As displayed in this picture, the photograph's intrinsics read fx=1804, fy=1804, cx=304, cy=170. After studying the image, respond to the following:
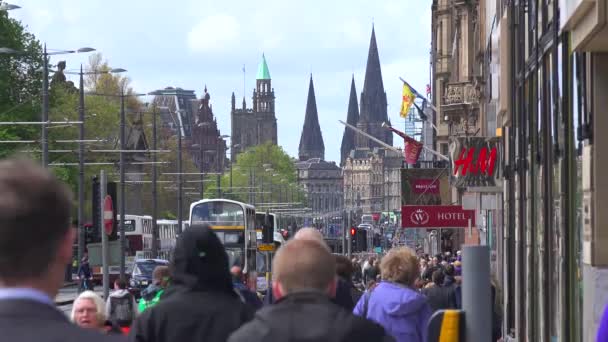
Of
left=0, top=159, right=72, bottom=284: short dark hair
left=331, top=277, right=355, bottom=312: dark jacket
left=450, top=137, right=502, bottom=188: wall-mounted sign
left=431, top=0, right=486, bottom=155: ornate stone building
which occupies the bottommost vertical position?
left=331, top=277, right=355, bottom=312: dark jacket

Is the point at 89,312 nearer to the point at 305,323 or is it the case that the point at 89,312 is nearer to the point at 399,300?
the point at 399,300

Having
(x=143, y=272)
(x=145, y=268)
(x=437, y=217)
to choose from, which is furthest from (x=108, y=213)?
(x=145, y=268)

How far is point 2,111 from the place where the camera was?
3287 inches

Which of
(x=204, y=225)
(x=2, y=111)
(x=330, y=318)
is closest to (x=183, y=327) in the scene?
(x=204, y=225)

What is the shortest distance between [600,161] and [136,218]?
74188 millimetres

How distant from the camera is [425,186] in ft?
211

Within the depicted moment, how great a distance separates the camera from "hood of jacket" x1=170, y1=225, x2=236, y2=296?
26.2 ft

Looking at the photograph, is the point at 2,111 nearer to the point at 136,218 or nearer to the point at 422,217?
the point at 136,218

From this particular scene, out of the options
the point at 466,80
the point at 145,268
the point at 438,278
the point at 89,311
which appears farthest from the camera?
the point at 145,268

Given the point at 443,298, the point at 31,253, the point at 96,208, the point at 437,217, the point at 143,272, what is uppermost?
the point at 31,253

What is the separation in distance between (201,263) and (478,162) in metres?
28.8

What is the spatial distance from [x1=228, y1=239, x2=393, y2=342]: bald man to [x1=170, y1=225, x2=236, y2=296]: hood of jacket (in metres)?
1.44

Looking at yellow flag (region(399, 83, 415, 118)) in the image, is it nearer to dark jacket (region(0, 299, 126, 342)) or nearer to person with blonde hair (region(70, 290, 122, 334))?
person with blonde hair (region(70, 290, 122, 334))

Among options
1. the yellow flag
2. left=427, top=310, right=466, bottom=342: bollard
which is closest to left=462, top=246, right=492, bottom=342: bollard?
left=427, top=310, right=466, bottom=342: bollard
